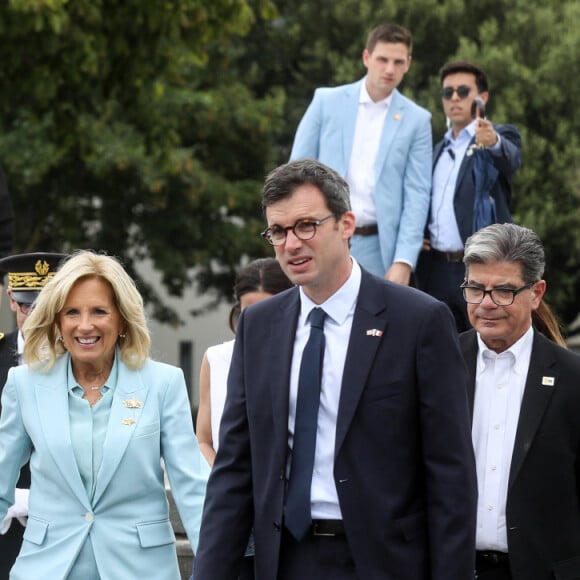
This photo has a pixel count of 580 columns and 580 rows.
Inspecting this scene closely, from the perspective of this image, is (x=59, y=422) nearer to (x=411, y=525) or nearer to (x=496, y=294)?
(x=411, y=525)

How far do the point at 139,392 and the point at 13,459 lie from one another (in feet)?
1.65

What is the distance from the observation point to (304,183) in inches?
186

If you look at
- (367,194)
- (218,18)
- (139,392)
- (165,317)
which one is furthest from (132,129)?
(139,392)

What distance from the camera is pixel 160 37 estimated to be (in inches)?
619

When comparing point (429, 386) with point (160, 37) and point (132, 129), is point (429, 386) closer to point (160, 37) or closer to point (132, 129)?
point (160, 37)

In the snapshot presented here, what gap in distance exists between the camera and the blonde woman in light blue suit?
5.30 m

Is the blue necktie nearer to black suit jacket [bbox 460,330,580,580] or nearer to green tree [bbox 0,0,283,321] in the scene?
black suit jacket [bbox 460,330,580,580]

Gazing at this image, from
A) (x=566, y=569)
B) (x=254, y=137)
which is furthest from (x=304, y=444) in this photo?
(x=254, y=137)

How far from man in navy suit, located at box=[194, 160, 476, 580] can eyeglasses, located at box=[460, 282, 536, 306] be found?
1035 mm

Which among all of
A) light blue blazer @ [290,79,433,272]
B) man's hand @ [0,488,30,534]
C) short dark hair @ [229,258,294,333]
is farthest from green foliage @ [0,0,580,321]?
man's hand @ [0,488,30,534]

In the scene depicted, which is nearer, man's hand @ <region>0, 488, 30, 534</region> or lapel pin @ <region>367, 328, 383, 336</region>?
lapel pin @ <region>367, 328, 383, 336</region>

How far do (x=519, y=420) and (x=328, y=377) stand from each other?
1084 mm

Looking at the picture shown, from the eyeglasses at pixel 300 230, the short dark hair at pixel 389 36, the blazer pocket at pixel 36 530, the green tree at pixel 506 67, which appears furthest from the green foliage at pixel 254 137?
the eyeglasses at pixel 300 230

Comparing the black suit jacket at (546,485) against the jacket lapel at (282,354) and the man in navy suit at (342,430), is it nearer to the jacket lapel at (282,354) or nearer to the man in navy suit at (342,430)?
the man in navy suit at (342,430)
